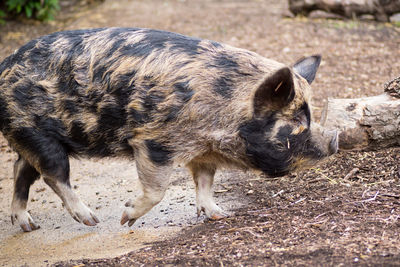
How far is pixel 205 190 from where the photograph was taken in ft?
16.4

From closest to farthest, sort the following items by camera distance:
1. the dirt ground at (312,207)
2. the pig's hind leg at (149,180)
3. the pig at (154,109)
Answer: the dirt ground at (312,207) → the pig at (154,109) → the pig's hind leg at (149,180)

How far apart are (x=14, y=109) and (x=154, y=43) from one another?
138 cm

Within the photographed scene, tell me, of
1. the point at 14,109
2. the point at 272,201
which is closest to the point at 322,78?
the point at 272,201

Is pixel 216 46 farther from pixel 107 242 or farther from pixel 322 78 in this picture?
pixel 322 78

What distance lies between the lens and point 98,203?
5766mm

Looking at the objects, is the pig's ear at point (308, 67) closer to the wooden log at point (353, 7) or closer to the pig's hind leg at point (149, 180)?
the pig's hind leg at point (149, 180)

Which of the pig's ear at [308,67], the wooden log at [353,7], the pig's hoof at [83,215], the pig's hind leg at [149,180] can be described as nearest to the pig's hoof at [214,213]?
the pig's hind leg at [149,180]

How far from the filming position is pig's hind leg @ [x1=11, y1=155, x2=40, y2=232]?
17.3ft

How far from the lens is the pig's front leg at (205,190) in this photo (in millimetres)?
4926

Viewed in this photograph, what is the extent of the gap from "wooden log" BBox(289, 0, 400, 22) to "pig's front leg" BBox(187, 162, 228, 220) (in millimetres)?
7638

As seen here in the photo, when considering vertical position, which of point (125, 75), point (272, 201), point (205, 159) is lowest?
point (272, 201)

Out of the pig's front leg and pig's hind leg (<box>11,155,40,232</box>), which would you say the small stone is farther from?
pig's hind leg (<box>11,155,40,232</box>)

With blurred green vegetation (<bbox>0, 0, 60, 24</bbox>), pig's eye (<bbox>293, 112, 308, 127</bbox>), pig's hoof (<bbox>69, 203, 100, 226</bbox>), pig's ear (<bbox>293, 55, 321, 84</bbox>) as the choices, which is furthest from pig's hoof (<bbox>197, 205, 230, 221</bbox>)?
blurred green vegetation (<bbox>0, 0, 60, 24</bbox>)

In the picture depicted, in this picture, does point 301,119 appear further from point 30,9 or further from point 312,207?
point 30,9
